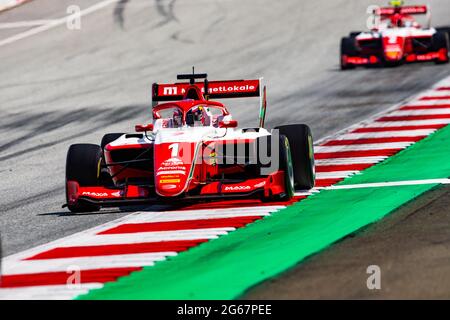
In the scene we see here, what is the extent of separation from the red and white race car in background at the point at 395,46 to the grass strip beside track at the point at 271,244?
12853mm

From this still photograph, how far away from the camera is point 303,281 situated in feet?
29.6

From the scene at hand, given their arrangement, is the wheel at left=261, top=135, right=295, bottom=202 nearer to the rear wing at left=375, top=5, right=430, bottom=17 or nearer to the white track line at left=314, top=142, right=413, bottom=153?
the white track line at left=314, top=142, right=413, bottom=153

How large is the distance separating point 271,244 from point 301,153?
124 inches

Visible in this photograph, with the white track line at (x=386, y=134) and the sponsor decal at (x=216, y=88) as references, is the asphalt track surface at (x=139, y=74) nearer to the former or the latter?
the white track line at (x=386, y=134)

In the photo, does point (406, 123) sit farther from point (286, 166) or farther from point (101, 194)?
point (101, 194)

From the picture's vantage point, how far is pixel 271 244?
34.9ft

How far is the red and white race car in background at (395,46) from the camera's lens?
27.6 meters

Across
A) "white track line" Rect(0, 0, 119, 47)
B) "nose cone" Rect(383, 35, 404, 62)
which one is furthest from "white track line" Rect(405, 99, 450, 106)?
"white track line" Rect(0, 0, 119, 47)

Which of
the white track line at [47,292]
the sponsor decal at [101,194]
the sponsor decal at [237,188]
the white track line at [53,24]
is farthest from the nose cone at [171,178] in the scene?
the white track line at [53,24]

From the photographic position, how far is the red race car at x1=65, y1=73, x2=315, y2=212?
41.4 feet

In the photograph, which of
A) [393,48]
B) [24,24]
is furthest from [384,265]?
[24,24]

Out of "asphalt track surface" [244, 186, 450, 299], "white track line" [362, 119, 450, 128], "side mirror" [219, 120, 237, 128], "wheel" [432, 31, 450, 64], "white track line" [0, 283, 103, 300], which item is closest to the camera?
"asphalt track surface" [244, 186, 450, 299]
